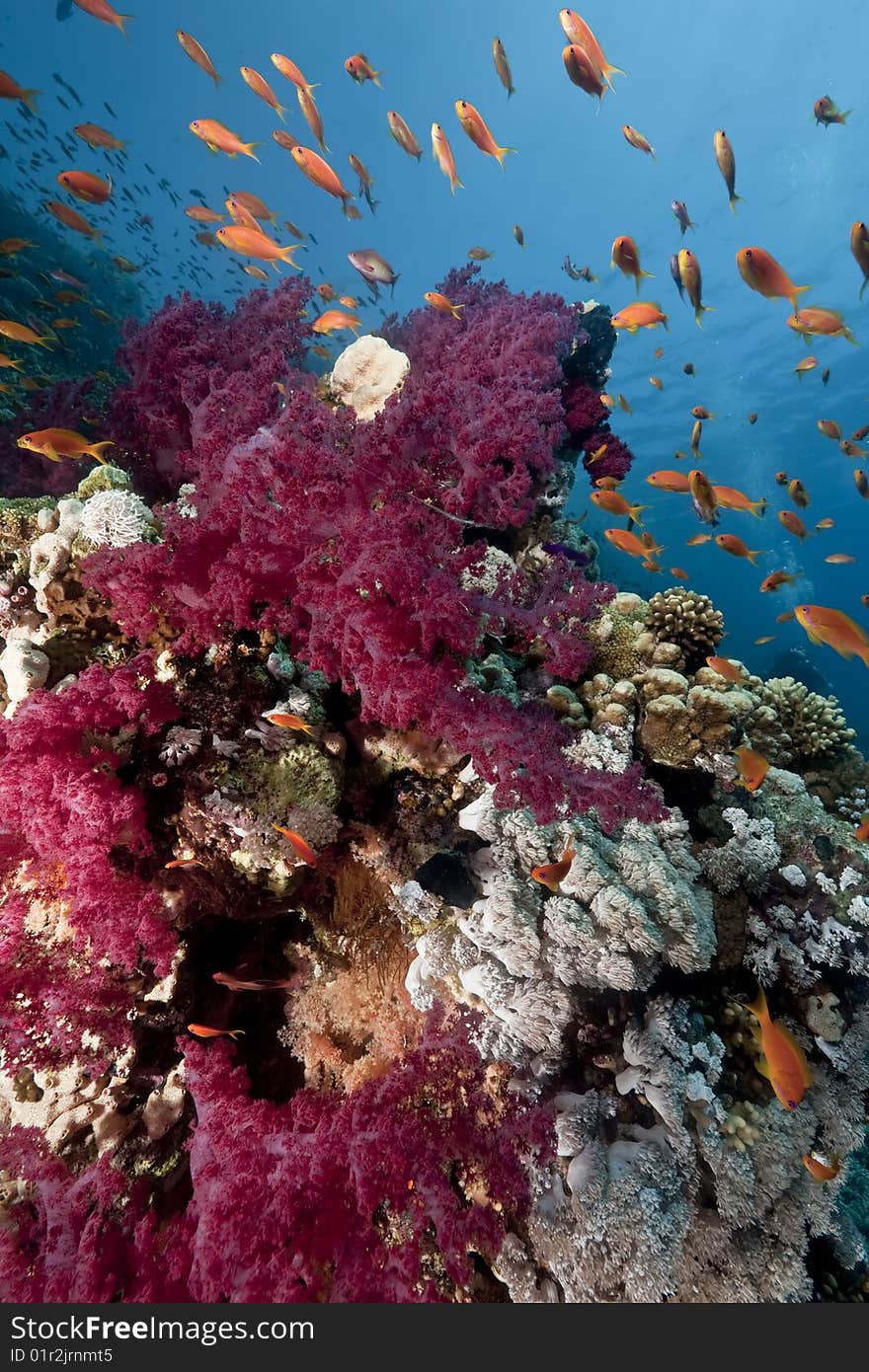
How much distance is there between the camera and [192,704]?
306cm

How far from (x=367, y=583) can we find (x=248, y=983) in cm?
230

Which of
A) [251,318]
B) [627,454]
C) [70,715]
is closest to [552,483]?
[627,454]

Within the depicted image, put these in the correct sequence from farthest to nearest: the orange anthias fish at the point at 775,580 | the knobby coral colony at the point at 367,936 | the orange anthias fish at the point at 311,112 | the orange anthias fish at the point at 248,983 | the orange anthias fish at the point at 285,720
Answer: the orange anthias fish at the point at 775,580
the orange anthias fish at the point at 311,112
the orange anthias fish at the point at 248,983
the orange anthias fish at the point at 285,720
the knobby coral colony at the point at 367,936

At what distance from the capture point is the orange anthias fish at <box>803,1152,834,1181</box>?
267cm

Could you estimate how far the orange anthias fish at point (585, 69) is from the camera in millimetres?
4895

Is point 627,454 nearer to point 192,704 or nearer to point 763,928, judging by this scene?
point 763,928

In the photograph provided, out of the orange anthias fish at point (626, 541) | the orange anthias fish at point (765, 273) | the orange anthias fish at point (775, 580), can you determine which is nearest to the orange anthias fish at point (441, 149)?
the orange anthias fish at point (765, 273)

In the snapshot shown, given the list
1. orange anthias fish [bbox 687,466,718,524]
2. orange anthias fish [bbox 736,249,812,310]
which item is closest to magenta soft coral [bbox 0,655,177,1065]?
orange anthias fish [bbox 687,466,718,524]

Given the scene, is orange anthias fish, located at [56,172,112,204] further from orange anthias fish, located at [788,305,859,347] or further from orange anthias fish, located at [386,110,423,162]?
orange anthias fish, located at [788,305,859,347]

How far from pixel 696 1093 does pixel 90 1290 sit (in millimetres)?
2770

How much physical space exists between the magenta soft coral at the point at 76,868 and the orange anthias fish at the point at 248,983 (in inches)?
12.8

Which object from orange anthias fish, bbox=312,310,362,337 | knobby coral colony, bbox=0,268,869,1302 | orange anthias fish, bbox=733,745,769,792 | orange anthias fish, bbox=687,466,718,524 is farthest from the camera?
orange anthias fish, bbox=312,310,362,337

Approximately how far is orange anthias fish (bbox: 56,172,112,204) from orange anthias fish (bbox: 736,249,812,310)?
700cm

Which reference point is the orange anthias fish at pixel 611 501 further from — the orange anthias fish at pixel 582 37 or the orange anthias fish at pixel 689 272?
the orange anthias fish at pixel 582 37
